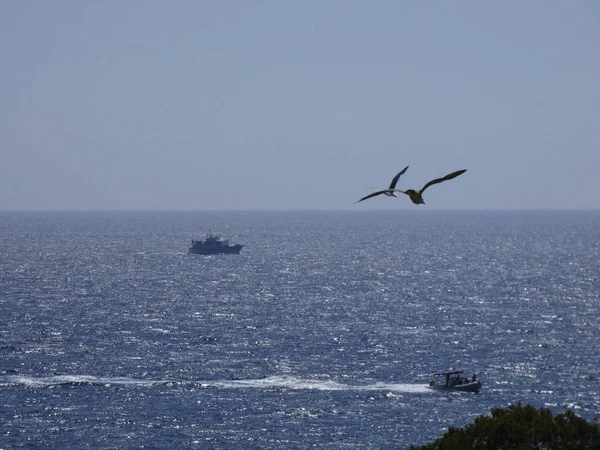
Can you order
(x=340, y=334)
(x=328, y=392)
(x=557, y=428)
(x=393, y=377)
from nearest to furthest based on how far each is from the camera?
(x=557, y=428), (x=328, y=392), (x=393, y=377), (x=340, y=334)

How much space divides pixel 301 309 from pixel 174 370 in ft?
194

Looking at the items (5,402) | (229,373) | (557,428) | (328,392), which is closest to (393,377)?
(328,392)

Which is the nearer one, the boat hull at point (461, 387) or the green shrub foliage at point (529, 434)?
the green shrub foliage at point (529, 434)

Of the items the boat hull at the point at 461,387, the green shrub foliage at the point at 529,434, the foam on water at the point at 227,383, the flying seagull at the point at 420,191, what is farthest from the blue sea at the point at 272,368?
the flying seagull at the point at 420,191

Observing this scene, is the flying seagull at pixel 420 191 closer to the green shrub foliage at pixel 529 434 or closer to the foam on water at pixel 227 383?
the green shrub foliage at pixel 529 434

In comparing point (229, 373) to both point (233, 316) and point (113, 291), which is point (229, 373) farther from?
point (113, 291)

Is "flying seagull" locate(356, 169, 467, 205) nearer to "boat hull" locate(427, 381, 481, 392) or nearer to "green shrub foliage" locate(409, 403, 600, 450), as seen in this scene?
"green shrub foliage" locate(409, 403, 600, 450)

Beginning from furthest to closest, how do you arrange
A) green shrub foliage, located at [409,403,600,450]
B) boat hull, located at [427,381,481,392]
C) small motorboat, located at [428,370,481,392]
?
small motorboat, located at [428,370,481,392]
boat hull, located at [427,381,481,392]
green shrub foliage, located at [409,403,600,450]

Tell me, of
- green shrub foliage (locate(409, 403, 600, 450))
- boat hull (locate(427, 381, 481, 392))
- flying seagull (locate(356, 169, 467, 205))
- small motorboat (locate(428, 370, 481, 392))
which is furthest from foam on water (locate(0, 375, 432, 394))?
flying seagull (locate(356, 169, 467, 205))

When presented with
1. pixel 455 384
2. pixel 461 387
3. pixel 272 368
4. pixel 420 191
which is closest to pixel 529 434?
pixel 420 191

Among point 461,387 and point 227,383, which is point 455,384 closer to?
point 461,387

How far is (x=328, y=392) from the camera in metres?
98.8

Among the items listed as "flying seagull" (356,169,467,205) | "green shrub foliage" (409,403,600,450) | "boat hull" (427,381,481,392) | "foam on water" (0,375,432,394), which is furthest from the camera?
"foam on water" (0,375,432,394)

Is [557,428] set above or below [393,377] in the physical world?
above
